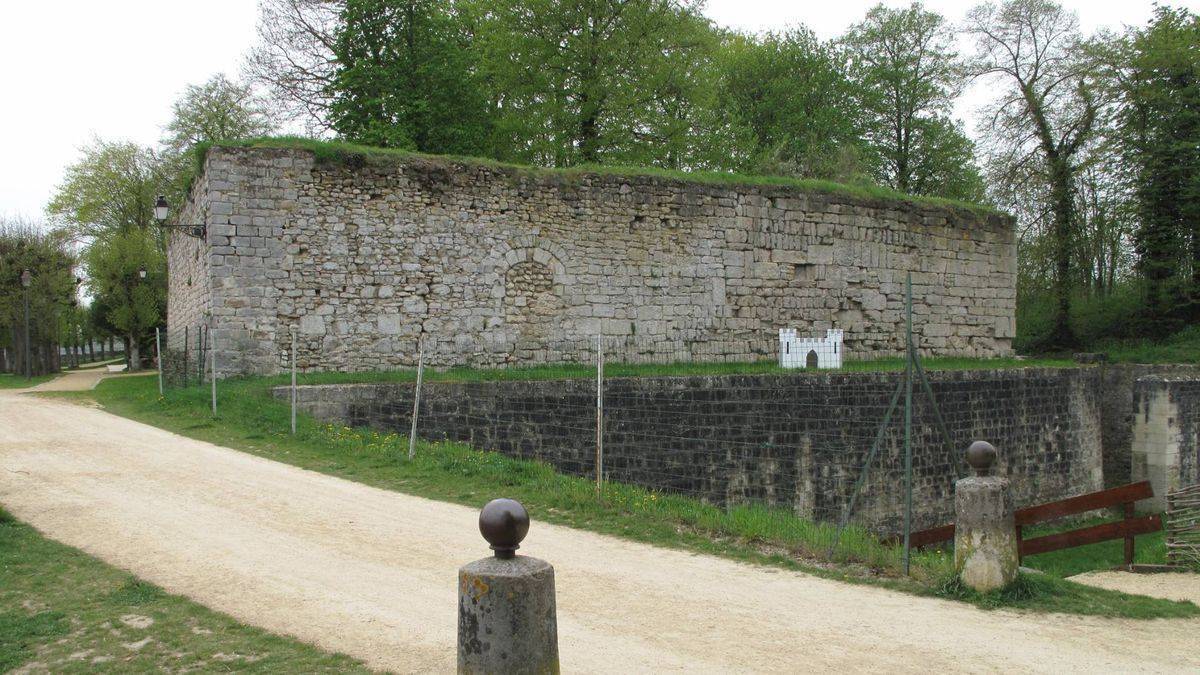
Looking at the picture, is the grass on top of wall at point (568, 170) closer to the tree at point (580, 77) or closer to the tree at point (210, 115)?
the tree at point (580, 77)

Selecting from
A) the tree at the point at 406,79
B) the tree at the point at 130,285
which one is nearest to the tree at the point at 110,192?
the tree at the point at 130,285

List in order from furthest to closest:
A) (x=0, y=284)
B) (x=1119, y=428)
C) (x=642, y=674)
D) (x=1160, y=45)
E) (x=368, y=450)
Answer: (x=0, y=284)
(x=1160, y=45)
(x=1119, y=428)
(x=368, y=450)
(x=642, y=674)

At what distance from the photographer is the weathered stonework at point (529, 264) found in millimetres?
14898

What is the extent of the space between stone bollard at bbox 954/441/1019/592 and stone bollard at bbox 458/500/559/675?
3.95 metres

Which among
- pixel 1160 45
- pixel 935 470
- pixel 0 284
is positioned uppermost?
pixel 1160 45

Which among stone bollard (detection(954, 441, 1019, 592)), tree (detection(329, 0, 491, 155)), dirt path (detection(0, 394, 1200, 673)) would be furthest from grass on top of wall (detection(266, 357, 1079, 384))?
tree (detection(329, 0, 491, 155))

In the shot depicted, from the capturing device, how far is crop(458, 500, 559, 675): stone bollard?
3480mm

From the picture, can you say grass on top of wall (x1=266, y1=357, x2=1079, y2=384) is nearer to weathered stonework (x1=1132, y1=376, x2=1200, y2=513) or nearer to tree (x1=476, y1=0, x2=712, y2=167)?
weathered stonework (x1=1132, y1=376, x2=1200, y2=513)

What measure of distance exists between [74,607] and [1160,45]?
27493 mm

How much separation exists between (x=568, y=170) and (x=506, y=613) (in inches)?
553

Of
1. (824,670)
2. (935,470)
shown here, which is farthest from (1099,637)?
(935,470)

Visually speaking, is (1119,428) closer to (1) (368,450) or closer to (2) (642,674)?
(1) (368,450)

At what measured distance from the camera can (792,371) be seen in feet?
49.1

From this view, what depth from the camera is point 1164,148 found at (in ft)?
77.6
